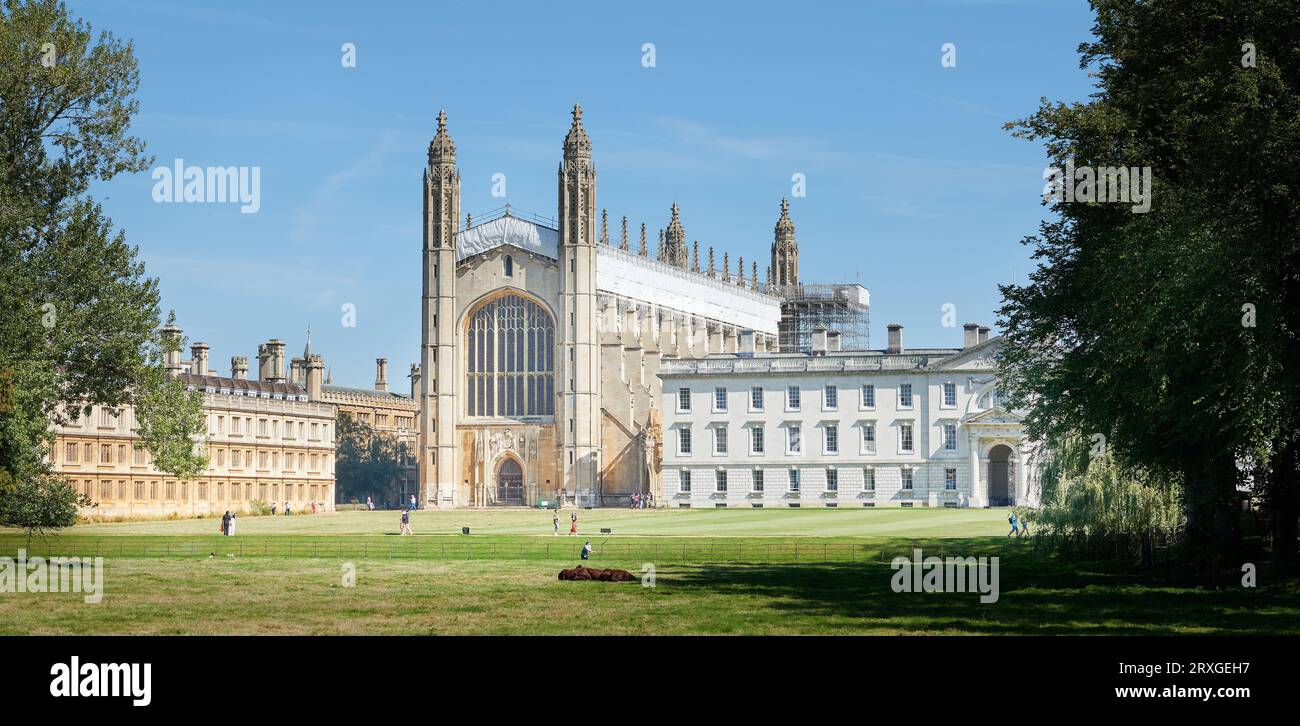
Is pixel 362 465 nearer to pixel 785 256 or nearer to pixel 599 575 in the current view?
pixel 785 256

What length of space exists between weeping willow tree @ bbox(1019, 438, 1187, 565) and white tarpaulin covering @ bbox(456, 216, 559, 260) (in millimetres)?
69668

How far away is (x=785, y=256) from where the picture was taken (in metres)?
148

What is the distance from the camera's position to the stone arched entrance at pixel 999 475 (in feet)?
304

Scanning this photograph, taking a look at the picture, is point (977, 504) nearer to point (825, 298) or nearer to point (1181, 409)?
point (825, 298)

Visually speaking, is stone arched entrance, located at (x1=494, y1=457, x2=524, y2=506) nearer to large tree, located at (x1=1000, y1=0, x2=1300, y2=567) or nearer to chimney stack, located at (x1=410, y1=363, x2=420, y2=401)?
chimney stack, located at (x1=410, y1=363, x2=420, y2=401)

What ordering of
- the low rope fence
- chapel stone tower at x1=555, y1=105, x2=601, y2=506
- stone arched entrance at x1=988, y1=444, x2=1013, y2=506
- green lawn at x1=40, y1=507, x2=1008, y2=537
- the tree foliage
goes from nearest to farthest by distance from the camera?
the low rope fence, green lawn at x1=40, y1=507, x2=1008, y2=537, stone arched entrance at x1=988, y1=444, x2=1013, y2=506, chapel stone tower at x1=555, y1=105, x2=601, y2=506, the tree foliage

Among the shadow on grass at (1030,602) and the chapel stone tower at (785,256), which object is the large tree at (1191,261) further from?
the chapel stone tower at (785,256)

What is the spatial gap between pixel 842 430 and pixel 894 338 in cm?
636

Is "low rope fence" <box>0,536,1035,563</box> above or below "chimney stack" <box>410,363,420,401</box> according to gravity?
below

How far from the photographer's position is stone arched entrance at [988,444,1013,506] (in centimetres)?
9269

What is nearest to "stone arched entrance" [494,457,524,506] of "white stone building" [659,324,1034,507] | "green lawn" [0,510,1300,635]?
"white stone building" [659,324,1034,507]

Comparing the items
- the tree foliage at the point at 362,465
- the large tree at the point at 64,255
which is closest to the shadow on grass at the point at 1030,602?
the large tree at the point at 64,255
